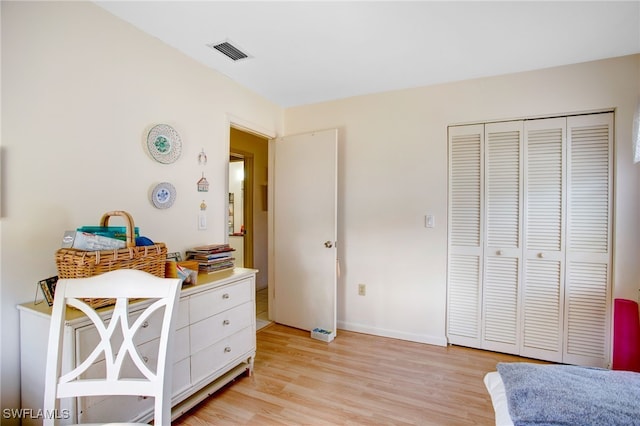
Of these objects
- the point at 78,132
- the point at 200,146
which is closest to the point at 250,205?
the point at 200,146

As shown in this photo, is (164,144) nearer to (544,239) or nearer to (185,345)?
(185,345)

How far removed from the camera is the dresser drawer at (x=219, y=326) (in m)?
1.81

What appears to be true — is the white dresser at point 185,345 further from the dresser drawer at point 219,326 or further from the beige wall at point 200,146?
the beige wall at point 200,146

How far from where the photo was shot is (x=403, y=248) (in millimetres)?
2873

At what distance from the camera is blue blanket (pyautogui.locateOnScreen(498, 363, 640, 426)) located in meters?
0.92

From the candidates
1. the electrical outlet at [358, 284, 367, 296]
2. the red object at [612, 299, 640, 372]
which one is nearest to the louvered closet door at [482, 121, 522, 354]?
the red object at [612, 299, 640, 372]

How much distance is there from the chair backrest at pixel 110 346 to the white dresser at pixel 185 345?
0.67 feet

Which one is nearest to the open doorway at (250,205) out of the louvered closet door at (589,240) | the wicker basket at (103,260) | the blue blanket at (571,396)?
the wicker basket at (103,260)

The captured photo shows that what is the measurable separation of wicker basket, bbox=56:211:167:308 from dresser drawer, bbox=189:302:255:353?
0.47 meters

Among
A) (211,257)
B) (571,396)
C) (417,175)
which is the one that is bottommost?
(571,396)

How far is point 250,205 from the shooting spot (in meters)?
4.46

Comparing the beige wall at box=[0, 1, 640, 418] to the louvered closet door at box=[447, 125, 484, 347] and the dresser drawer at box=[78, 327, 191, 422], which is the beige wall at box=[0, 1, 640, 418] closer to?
the louvered closet door at box=[447, 125, 484, 347]

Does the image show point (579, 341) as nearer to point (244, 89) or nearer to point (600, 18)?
point (600, 18)

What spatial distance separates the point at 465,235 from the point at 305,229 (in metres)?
1.49
